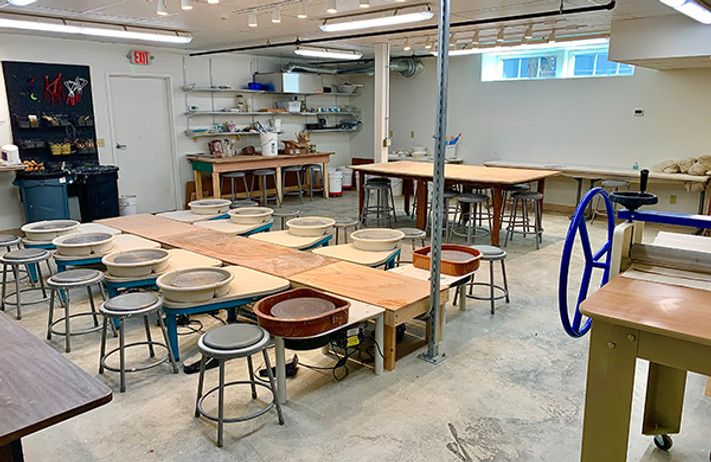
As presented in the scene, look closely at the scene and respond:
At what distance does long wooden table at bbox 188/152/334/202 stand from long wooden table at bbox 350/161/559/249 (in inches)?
91.4

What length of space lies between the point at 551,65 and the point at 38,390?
352 inches

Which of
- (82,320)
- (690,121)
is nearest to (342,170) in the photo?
(690,121)

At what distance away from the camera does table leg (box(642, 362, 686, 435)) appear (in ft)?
8.26

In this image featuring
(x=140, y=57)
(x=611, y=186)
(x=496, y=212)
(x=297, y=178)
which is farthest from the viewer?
(x=297, y=178)

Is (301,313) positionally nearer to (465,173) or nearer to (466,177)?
(466,177)

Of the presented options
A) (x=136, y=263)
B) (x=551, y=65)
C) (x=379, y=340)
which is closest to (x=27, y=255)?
(x=136, y=263)

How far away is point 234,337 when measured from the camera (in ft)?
8.50

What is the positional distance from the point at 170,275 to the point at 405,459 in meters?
1.88

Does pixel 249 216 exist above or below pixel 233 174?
below

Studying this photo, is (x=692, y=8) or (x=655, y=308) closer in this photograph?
(x=655, y=308)

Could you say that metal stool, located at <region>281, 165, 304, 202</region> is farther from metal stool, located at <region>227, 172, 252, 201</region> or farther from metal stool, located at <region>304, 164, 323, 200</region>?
metal stool, located at <region>227, 172, 252, 201</region>

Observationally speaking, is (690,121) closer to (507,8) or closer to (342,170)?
(507,8)

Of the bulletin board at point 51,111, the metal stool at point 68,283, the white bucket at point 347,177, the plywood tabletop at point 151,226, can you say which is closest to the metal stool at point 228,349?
the metal stool at point 68,283

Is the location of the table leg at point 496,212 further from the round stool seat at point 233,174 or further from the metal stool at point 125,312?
the round stool seat at point 233,174
